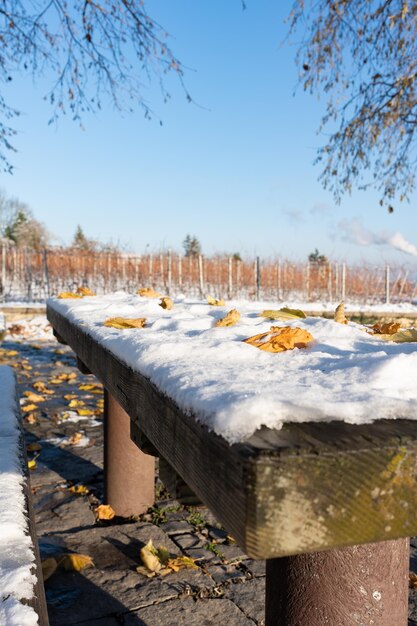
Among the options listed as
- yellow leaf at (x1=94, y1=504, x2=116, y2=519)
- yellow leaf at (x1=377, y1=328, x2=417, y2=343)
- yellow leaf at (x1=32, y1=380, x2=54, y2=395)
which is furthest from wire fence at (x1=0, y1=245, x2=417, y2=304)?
yellow leaf at (x1=377, y1=328, x2=417, y2=343)

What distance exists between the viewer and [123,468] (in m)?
2.61

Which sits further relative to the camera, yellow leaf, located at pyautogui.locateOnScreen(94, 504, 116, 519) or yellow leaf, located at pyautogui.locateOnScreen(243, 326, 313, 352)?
yellow leaf, located at pyautogui.locateOnScreen(94, 504, 116, 519)

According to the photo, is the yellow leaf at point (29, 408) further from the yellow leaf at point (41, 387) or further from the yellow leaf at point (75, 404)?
the yellow leaf at point (41, 387)

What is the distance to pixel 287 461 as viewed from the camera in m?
0.55

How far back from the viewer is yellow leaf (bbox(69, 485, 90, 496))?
114 inches

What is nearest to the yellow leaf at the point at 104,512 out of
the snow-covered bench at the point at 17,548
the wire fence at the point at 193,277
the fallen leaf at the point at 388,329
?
the snow-covered bench at the point at 17,548

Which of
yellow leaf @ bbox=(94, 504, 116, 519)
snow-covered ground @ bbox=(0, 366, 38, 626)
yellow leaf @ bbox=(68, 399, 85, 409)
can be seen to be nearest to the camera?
snow-covered ground @ bbox=(0, 366, 38, 626)

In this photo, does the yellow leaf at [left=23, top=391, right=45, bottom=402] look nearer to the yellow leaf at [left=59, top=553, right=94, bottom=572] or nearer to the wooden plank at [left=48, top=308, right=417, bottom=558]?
the yellow leaf at [left=59, top=553, right=94, bottom=572]

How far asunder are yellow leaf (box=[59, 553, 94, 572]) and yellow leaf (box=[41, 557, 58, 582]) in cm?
5

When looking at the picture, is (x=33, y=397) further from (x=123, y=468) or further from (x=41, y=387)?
(x=123, y=468)

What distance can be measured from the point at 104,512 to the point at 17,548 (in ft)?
5.25

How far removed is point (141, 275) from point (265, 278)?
5.41 m

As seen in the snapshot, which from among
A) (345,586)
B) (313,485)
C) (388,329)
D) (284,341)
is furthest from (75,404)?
(313,485)

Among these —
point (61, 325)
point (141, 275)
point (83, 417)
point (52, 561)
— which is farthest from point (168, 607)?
point (141, 275)
